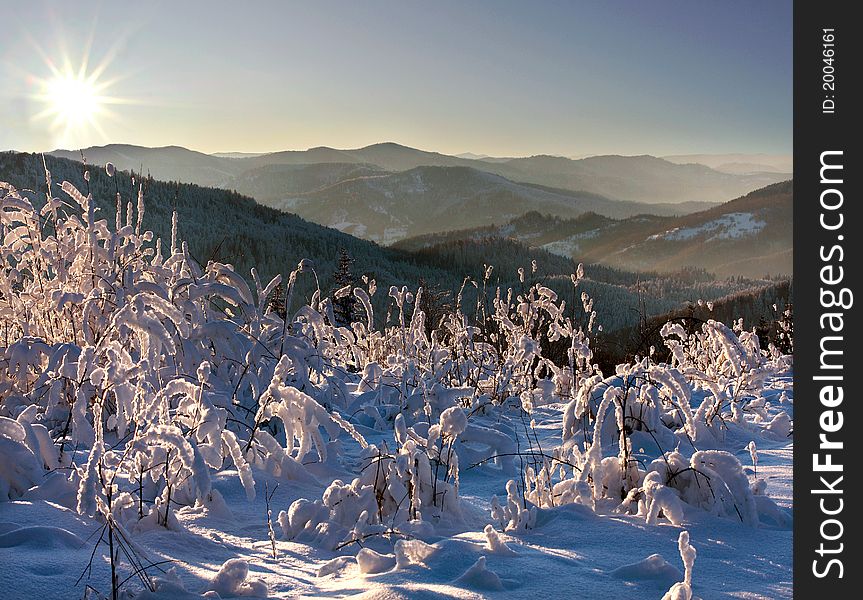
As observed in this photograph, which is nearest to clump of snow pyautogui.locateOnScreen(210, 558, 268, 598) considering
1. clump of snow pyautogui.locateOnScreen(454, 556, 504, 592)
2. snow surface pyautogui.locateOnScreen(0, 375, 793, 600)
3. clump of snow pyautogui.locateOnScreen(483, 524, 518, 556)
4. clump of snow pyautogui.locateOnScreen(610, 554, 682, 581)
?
snow surface pyautogui.locateOnScreen(0, 375, 793, 600)

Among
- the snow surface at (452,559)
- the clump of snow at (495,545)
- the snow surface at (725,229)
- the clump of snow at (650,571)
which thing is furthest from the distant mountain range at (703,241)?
the clump of snow at (650,571)

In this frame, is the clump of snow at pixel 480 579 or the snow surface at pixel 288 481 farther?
the snow surface at pixel 288 481

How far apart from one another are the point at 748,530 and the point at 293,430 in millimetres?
1912

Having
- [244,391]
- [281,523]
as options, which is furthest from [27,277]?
[281,523]

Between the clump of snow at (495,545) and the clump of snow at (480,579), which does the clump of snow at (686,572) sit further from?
the clump of snow at (495,545)

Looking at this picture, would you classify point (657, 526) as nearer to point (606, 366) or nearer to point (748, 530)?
point (748, 530)

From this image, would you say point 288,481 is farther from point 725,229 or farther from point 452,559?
point 725,229

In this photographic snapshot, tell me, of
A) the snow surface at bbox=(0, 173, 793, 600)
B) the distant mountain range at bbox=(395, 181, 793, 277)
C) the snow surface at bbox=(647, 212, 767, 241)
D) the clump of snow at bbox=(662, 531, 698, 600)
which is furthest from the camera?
the snow surface at bbox=(647, 212, 767, 241)

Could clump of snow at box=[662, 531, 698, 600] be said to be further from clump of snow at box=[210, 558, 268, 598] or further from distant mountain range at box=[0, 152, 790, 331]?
distant mountain range at box=[0, 152, 790, 331]

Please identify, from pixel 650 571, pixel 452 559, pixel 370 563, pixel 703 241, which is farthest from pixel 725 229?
pixel 370 563

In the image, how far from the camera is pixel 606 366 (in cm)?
928

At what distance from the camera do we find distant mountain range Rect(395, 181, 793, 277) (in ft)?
331

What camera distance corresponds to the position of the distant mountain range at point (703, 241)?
101000mm
